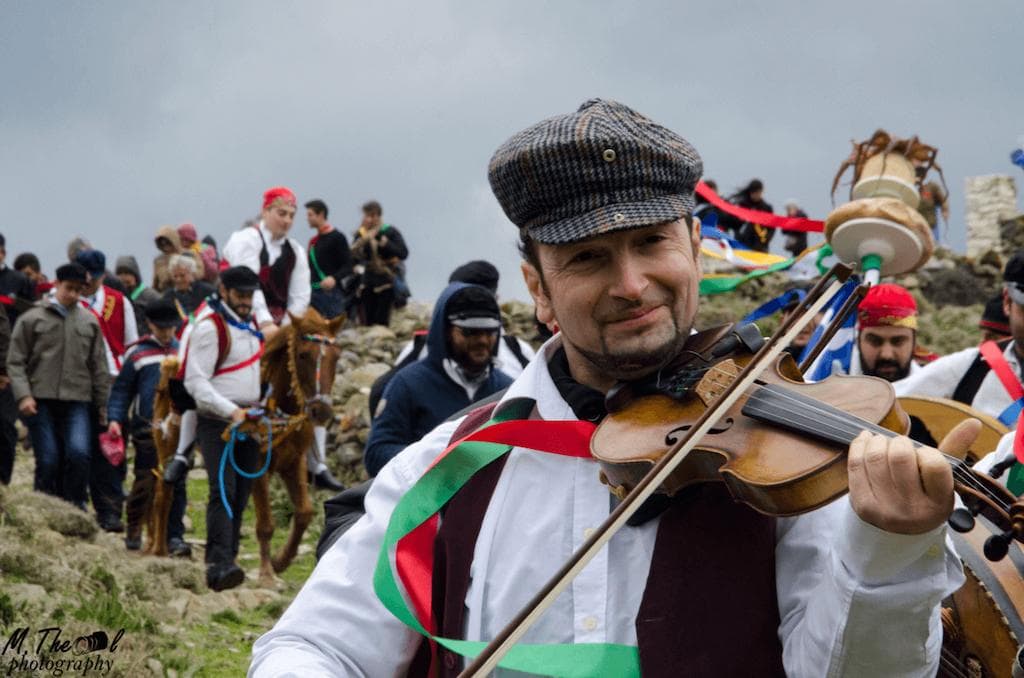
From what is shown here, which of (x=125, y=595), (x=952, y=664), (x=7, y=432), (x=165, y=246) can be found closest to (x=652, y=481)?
(x=952, y=664)

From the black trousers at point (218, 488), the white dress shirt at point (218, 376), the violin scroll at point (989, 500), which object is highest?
the violin scroll at point (989, 500)

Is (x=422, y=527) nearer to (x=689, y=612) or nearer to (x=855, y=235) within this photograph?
(x=689, y=612)

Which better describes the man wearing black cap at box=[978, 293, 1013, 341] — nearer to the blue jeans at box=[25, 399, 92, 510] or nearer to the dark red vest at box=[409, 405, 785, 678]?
the dark red vest at box=[409, 405, 785, 678]

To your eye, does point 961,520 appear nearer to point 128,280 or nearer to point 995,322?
point 995,322

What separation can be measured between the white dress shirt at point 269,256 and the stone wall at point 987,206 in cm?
1912

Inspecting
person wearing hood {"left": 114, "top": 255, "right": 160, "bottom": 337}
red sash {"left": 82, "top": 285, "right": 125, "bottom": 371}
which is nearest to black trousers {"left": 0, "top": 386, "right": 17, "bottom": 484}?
red sash {"left": 82, "top": 285, "right": 125, "bottom": 371}

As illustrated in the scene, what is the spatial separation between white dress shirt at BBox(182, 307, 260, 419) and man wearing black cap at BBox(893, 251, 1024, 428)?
15.1 ft

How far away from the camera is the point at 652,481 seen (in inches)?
79.1

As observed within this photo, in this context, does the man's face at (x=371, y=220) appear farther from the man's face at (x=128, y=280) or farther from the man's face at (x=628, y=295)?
the man's face at (x=628, y=295)

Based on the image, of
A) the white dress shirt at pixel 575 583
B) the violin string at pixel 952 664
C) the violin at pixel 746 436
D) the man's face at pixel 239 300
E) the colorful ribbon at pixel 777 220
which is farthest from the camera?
the man's face at pixel 239 300

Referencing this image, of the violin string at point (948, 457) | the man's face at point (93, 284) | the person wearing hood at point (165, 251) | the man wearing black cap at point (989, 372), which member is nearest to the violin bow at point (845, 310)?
the violin string at point (948, 457)

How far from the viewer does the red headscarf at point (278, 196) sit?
10750 millimetres

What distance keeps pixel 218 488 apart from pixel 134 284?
656 cm

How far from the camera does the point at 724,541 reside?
6.80 feet
